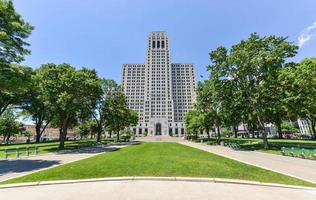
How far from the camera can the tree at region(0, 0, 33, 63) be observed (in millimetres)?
13461

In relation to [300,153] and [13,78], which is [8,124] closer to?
[13,78]

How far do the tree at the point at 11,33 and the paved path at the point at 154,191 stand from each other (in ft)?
36.8

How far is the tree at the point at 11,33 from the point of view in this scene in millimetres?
13461

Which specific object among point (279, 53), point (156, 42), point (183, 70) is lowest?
point (279, 53)

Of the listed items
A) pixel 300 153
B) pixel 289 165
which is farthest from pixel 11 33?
pixel 300 153

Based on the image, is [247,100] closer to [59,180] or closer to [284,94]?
[284,94]

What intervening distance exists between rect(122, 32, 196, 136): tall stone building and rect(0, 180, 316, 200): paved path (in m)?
135

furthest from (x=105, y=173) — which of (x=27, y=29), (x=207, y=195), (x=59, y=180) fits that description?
(x=27, y=29)

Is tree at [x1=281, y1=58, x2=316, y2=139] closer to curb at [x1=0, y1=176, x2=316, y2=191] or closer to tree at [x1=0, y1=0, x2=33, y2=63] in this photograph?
curb at [x1=0, y1=176, x2=316, y2=191]

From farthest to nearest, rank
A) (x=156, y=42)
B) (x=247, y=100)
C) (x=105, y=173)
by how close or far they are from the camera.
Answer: (x=156, y=42) → (x=247, y=100) → (x=105, y=173)

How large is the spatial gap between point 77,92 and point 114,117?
68.8 ft

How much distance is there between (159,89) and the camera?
162m

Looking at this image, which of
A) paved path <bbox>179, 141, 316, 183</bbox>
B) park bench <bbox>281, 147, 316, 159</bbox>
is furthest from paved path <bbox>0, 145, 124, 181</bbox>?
park bench <bbox>281, 147, 316, 159</bbox>

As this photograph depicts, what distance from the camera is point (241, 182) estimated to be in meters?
7.68
